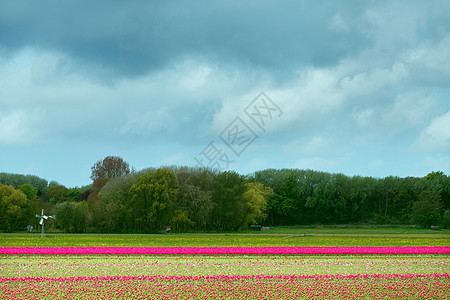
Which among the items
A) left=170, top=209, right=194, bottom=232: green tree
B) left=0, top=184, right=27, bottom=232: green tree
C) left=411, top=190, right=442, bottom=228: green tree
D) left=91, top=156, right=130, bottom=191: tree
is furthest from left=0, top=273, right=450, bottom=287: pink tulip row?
left=91, top=156, right=130, bottom=191: tree

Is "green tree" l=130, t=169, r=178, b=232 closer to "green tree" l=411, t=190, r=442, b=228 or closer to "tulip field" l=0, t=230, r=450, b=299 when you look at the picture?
"tulip field" l=0, t=230, r=450, b=299

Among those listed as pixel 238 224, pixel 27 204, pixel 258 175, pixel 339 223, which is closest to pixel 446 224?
pixel 339 223

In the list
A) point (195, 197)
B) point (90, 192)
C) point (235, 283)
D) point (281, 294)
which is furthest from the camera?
point (90, 192)

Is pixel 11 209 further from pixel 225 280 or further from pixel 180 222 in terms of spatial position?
pixel 225 280

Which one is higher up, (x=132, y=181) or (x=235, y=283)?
(x=132, y=181)

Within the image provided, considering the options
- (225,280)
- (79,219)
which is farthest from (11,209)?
(225,280)

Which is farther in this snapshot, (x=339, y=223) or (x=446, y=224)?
(x=339, y=223)

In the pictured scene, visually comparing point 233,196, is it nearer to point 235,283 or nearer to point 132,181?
point 132,181

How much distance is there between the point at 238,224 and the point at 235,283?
5465cm

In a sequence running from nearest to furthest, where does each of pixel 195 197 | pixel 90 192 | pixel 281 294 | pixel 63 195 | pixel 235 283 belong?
pixel 281 294, pixel 235 283, pixel 195 197, pixel 90 192, pixel 63 195

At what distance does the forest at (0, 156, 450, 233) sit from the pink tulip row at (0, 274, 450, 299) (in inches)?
1834

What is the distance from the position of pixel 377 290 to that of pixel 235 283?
15.4 feet

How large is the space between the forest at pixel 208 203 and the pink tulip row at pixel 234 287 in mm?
46575

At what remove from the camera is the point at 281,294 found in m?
14.3
